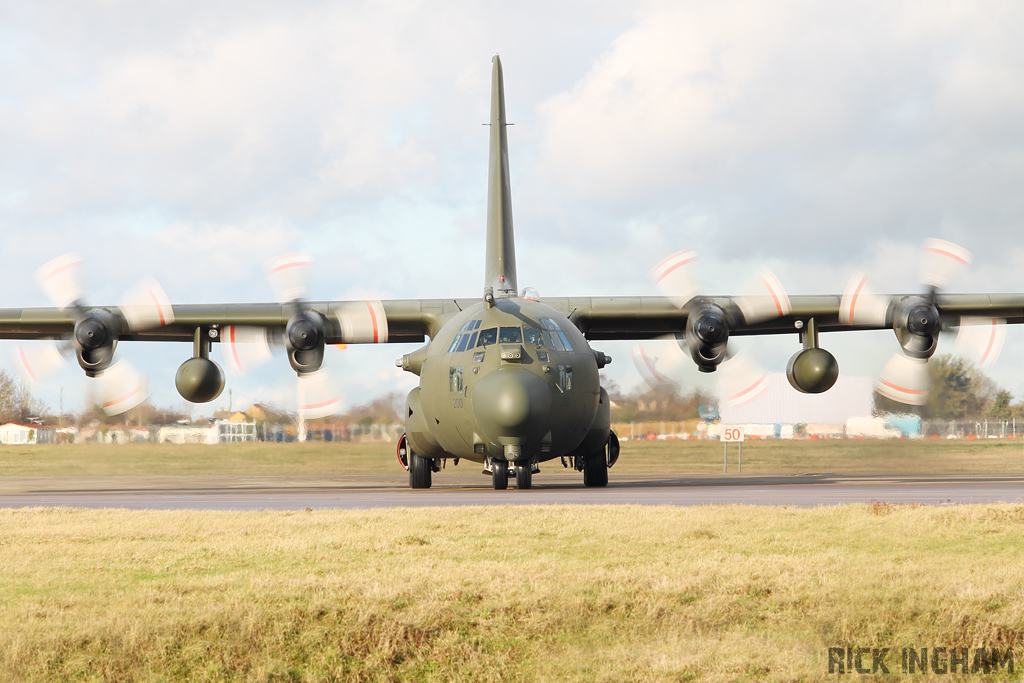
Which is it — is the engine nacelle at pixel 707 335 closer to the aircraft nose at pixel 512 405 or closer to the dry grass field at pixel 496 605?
the aircraft nose at pixel 512 405

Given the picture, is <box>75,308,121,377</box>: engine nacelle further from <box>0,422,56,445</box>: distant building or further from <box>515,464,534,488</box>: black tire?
<box>515,464,534,488</box>: black tire

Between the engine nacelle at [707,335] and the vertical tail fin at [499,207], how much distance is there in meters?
4.64

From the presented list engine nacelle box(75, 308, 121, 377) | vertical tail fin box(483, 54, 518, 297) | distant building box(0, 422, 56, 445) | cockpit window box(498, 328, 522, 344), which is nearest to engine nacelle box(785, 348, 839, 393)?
vertical tail fin box(483, 54, 518, 297)

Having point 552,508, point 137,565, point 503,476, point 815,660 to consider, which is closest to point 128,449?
point 503,476

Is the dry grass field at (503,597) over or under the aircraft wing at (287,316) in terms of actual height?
under

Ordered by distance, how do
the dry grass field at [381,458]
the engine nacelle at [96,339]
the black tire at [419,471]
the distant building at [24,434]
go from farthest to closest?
the distant building at [24,434]
the dry grass field at [381,458]
the engine nacelle at [96,339]
the black tire at [419,471]

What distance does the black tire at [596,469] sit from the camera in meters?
23.6

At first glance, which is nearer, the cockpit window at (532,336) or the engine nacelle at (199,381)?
the cockpit window at (532,336)

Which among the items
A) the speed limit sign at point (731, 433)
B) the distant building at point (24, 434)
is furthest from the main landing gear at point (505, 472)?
the distant building at point (24, 434)

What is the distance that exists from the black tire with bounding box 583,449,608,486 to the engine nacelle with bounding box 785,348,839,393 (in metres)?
6.01

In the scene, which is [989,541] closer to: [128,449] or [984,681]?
[984,681]

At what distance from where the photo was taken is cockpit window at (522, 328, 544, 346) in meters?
19.6

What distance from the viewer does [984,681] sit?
278 inches

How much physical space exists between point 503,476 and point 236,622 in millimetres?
12941
